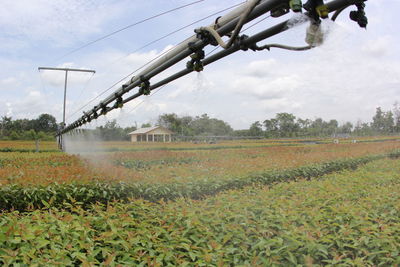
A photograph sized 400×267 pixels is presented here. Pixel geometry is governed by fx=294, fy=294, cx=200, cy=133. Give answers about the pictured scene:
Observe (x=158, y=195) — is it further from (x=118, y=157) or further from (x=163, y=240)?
(x=118, y=157)

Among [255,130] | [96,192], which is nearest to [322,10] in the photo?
[96,192]

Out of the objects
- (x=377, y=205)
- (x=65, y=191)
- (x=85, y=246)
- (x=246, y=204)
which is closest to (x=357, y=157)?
(x=377, y=205)

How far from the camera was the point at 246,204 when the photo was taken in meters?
3.04

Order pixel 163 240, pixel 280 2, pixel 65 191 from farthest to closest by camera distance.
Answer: pixel 65 191 < pixel 163 240 < pixel 280 2

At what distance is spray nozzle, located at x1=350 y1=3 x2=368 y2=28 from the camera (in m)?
1.17

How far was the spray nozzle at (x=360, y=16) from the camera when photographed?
1.17 m

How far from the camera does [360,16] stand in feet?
3.89

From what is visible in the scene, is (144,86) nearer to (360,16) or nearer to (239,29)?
(239,29)

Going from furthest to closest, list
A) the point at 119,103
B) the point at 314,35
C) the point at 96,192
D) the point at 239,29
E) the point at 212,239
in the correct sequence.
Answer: the point at 96,192
the point at 119,103
the point at 212,239
the point at 239,29
the point at 314,35

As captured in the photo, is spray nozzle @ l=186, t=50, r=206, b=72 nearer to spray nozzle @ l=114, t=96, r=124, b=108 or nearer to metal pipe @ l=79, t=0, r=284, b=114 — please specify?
metal pipe @ l=79, t=0, r=284, b=114

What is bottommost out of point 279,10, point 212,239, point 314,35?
point 212,239

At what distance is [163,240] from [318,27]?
1.93 meters

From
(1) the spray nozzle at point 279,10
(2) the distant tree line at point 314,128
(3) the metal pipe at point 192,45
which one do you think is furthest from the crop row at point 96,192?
(2) the distant tree line at point 314,128

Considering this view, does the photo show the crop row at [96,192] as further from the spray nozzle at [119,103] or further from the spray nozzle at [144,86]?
the spray nozzle at [144,86]
